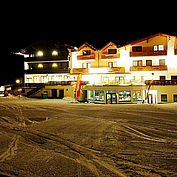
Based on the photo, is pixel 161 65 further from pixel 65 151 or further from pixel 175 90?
pixel 65 151

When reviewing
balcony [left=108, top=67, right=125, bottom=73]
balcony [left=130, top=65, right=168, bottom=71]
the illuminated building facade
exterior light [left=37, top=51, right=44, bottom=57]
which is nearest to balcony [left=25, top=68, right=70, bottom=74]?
the illuminated building facade

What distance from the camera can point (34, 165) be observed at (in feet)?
20.4

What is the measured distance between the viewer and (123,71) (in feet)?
108

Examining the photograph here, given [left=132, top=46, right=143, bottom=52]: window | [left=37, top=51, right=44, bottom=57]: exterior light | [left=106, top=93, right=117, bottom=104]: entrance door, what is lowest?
[left=106, top=93, right=117, bottom=104]: entrance door

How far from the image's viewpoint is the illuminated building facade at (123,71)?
2838cm

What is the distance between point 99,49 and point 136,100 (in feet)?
44.6

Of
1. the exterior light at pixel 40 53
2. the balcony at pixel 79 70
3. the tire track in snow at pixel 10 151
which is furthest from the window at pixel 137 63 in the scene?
the tire track in snow at pixel 10 151

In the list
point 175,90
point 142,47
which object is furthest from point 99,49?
point 175,90

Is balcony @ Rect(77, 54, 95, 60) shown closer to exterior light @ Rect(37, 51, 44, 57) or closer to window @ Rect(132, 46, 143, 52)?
window @ Rect(132, 46, 143, 52)

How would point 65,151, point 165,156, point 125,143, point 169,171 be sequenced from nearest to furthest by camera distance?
point 169,171, point 165,156, point 65,151, point 125,143

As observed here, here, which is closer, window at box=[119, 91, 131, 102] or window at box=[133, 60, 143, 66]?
window at box=[119, 91, 131, 102]

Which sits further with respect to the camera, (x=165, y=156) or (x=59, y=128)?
(x=59, y=128)

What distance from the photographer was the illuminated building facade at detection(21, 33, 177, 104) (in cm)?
2838

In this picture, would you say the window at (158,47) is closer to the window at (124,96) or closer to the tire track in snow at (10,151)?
the window at (124,96)
